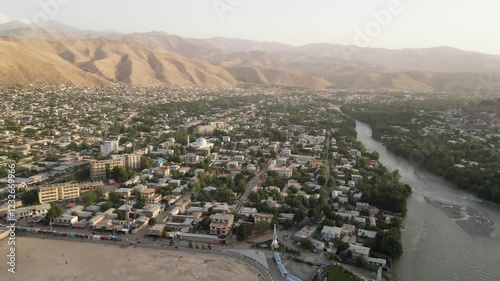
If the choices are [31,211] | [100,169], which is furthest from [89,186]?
Result: [31,211]

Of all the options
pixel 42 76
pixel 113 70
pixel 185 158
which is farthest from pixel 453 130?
pixel 113 70

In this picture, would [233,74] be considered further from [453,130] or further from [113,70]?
[453,130]

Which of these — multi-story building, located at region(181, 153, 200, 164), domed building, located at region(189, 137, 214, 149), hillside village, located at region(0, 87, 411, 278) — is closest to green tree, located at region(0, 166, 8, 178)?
hillside village, located at region(0, 87, 411, 278)

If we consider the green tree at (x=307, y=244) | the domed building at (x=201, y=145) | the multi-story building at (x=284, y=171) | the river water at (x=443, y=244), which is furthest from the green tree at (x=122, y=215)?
the domed building at (x=201, y=145)

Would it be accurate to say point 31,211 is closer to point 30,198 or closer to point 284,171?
point 30,198

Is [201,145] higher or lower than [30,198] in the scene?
higher

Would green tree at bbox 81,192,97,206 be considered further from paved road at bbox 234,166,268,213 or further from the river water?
the river water
